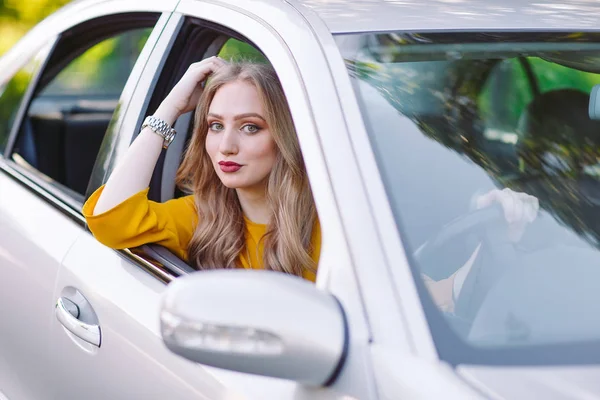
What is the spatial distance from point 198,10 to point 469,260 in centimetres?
105

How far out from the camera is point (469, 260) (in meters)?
1.89

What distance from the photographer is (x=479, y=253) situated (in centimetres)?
192

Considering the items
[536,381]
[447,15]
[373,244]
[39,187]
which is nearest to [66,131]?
[39,187]

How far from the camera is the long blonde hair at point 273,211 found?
2.62 m

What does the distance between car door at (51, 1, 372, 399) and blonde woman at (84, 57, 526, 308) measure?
89 millimetres

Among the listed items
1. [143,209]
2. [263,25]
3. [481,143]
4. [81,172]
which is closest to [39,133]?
[81,172]

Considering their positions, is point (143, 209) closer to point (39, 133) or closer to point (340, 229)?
point (340, 229)

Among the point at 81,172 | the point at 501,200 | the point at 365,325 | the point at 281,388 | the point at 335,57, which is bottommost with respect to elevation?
the point at 81,172

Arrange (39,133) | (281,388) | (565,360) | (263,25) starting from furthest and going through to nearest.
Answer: (39,133), (263,25), (281,388), (565,360)

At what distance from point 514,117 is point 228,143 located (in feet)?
2.28

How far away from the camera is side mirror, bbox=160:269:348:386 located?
1.62 metres

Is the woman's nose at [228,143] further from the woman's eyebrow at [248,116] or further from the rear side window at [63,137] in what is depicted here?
the rear side window at [63,137]

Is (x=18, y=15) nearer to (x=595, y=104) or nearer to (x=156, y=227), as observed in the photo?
(x=156, y=227)

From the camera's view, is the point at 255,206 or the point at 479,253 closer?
the point at 479,253
